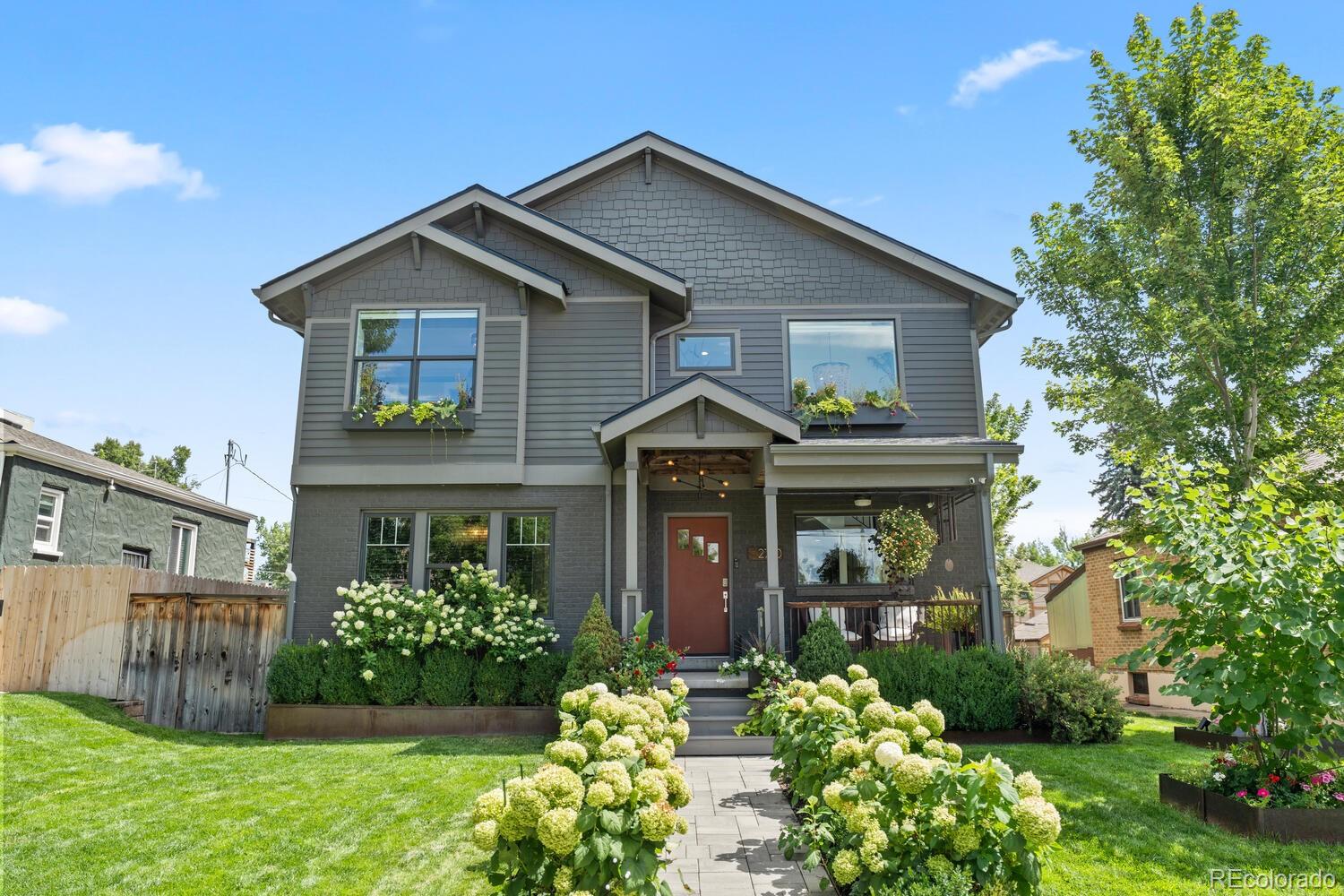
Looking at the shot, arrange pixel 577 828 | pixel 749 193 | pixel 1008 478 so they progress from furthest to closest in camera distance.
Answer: pixel 1008 478
pixel 749 193
pixel 577 828

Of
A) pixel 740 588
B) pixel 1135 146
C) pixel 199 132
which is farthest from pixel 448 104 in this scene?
pixel 1135 146

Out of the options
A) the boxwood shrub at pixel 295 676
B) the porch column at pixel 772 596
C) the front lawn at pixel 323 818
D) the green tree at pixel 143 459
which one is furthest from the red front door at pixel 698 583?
the green tree at pixel 143 459

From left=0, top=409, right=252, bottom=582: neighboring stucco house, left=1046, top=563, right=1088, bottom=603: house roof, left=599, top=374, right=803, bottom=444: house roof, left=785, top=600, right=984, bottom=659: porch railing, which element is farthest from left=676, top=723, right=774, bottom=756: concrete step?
left=1046, top=563, right=1088, bottom=603: house roof

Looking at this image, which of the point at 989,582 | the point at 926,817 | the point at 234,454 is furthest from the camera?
the point at 234,454

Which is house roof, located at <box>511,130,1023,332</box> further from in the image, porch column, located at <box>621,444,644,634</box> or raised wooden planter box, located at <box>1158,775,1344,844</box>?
raised wooden planter box, located at <box>1158,775,1344,844</box>

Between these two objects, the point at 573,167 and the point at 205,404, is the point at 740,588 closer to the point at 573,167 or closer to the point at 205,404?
the point at 573,167

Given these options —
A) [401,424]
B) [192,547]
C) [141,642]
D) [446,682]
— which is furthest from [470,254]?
[192,547]

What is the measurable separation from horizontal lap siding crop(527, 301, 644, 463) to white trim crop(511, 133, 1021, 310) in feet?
8.39

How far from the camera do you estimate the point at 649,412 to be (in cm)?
1056

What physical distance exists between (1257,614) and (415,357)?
34.1ft

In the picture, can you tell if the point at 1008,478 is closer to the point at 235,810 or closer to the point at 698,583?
the point at 698,583

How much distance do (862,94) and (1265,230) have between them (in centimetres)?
601
